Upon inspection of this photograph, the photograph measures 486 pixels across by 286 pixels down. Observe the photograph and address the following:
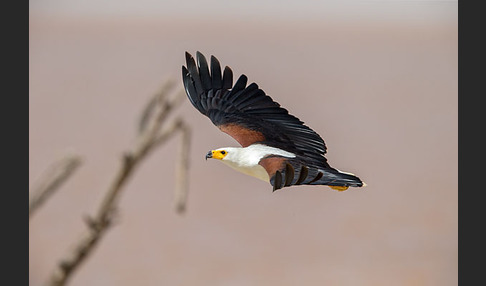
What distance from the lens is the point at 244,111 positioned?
1659mm

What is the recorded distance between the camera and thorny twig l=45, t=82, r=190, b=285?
1.13 meters

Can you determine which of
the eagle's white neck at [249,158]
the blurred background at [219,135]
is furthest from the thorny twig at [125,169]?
the blurred background at [219,135]

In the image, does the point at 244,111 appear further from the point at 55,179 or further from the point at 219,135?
the point at 55,179

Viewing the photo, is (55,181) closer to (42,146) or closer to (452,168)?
(42,146)

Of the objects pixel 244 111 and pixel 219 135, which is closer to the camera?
pixel 244 111

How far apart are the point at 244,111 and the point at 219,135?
163mm

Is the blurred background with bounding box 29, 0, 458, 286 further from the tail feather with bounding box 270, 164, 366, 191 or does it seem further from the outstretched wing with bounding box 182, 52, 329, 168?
the tail feather with bounding box 270, 164, 366, 191

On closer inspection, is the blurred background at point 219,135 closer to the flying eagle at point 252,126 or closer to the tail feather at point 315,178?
the flying eagle at point 252,126

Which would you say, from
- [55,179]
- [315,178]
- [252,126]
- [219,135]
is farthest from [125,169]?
[219,135]

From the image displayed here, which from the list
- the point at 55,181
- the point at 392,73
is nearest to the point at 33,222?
the point at 392,73

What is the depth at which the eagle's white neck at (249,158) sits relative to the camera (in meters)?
1.50

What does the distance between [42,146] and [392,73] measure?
3.13ft

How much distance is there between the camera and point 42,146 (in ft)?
7.63

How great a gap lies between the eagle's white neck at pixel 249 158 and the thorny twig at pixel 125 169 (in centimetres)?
11
